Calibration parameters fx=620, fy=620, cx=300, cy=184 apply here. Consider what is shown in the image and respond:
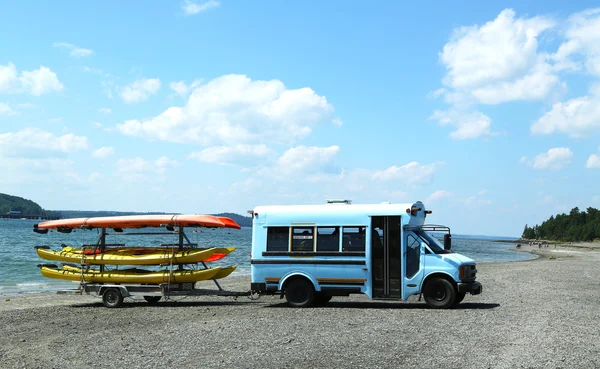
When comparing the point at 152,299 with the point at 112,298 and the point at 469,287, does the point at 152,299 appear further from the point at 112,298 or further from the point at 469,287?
the point at 469,287

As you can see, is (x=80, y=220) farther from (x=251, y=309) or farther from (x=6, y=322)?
(x=251, y=309)

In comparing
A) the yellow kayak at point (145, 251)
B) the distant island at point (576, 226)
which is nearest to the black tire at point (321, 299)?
the yellow kayak at point (145, 251)

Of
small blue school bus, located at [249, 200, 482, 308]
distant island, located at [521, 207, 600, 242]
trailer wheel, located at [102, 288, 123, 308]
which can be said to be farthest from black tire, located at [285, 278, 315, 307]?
distant island, located at [521, 207, 600, 242]

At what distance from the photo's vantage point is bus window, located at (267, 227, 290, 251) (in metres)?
17.2

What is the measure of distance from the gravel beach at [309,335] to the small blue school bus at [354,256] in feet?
1.97

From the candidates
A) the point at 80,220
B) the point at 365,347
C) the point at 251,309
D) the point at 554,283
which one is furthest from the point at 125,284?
the point at 554,283

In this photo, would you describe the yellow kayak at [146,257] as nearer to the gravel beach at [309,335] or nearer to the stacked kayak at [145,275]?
the stacked kayak at [145,275]

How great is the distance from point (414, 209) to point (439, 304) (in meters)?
2.55

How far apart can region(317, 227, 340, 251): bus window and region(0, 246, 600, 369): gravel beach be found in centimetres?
166

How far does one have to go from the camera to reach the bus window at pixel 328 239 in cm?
1688

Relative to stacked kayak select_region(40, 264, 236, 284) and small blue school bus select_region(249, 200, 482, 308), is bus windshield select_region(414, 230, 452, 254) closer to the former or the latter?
small blue school bus select_region(249, 200, 482, 308)

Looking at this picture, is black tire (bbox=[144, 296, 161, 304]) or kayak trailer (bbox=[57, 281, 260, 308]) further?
black tire (bbox=[144, 296, 161, 304])

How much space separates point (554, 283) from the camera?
2591 centimetres

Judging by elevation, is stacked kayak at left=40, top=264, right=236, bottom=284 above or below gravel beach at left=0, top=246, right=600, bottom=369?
above
